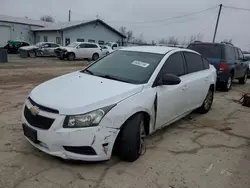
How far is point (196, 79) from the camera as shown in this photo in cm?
505

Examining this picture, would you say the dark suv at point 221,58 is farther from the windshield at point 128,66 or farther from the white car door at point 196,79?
the windshield at point 128,66

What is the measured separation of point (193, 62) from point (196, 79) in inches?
17.6

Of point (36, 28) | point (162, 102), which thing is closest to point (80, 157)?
point (162, 102)

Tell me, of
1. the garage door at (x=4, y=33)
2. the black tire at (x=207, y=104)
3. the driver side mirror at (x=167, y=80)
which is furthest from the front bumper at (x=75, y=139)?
the garage door at (x=4, y=33)

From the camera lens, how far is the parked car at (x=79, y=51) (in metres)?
22.0

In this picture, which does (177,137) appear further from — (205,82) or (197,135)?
(205,82)

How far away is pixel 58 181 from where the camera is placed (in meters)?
2.87

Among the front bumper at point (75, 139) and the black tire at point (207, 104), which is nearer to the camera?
the front bumper at point (75, 139)

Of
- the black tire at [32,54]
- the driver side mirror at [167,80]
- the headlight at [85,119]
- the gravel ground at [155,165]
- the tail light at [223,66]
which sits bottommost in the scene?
the black tire at [32,54]

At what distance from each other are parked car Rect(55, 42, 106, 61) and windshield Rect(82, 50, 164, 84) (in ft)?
59.6

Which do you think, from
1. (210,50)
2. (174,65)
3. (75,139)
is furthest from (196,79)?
(210,50)

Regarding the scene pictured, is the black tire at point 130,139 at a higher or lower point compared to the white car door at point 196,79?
lower

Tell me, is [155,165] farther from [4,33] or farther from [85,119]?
[4,33]

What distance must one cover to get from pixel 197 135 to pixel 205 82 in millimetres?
1436
